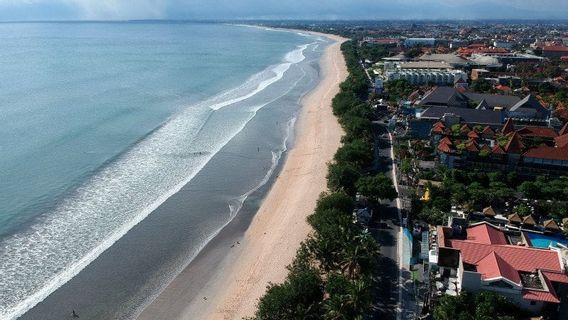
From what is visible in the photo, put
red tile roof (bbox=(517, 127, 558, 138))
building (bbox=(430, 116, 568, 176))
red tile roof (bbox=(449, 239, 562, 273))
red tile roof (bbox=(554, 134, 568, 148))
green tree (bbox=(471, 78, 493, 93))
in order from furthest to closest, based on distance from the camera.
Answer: green tree (bbox=(471, 78, 493, 93)) < red tile roof (bbox=(517, 127, 558, 138)) < red tile roof (bbox=(554, 134, 568, 148)) < building (bbox=(430, 116, 568, 176)) < red tile roof (bbox=(449, 239, 562, 273))

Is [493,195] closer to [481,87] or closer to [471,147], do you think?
[471,147]

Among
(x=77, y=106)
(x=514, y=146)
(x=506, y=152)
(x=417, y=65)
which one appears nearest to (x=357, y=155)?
(x=506, y=152)

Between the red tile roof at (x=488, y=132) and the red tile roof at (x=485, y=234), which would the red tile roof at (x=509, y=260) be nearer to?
the red tile roof at (x=485, y=234)

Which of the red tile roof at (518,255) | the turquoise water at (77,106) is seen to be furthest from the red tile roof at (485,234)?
the turquoise water at (77,106)

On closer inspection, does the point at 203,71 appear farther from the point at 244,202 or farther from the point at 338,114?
the point at 244,202

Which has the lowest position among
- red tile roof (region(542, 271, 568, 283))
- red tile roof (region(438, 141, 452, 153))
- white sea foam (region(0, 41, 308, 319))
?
white sea foam (region(0, 41, 308, 319))

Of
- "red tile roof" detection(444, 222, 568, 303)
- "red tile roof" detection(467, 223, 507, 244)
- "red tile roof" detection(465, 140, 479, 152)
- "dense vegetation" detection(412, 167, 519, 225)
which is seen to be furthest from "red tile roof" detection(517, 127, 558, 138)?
"red tile roof" detection(444, 222, 568, 303)

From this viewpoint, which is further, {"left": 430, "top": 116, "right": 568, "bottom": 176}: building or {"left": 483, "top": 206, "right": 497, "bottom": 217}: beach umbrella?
{"left": 430, "top": 116, "right": 568, "bottom": 176}: building

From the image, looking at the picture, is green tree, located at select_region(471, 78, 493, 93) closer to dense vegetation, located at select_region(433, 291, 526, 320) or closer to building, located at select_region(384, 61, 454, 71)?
building, located at select_region(384, 61, 454, 71)
